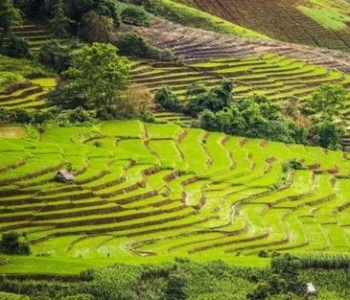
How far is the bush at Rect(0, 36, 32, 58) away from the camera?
205ft

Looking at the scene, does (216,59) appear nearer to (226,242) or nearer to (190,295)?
(226,242)

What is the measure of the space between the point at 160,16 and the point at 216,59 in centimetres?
1505

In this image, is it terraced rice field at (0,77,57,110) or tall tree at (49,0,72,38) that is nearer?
terraced rice field at (0,77,57,110)

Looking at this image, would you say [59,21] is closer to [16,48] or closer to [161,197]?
[16,48]

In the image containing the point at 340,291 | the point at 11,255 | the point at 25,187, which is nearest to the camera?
the point at 11,255

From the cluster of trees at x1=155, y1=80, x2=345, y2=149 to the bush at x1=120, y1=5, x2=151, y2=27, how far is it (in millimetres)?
16584

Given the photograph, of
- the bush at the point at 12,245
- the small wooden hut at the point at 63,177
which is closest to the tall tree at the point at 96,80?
the small wooden hut at the point at 63,177

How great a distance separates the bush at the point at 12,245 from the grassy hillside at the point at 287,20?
67.1 metres

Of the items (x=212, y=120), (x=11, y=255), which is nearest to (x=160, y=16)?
(x=212, y=120)

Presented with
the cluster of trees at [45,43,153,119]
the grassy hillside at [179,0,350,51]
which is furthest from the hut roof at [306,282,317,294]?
the grassy hillside at [179,0,350,51]

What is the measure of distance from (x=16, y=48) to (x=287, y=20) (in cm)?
4269

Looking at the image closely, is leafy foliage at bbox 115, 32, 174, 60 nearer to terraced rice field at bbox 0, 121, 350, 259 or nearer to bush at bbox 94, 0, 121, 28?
bush at bbox 94, 0, 121, 28

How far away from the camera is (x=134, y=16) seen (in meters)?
77.8

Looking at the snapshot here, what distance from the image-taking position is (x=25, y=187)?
1390 inches
